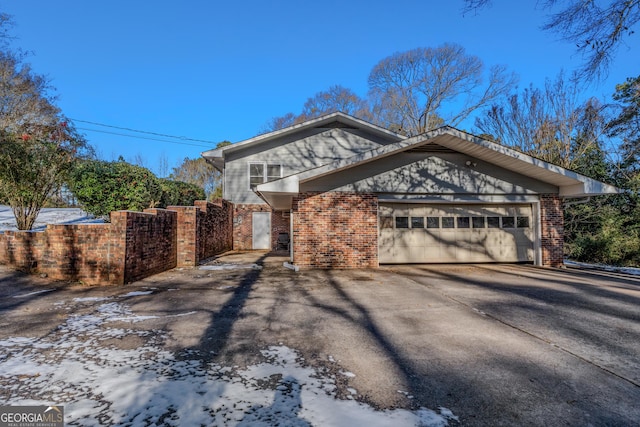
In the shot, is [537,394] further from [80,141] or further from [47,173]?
[80,141]

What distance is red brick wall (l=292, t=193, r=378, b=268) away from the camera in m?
9.04

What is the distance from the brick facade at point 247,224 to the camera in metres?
15.5

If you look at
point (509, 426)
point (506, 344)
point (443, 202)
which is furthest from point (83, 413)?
point (443, 202)

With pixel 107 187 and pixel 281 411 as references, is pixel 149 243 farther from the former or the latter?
pixel 281 411

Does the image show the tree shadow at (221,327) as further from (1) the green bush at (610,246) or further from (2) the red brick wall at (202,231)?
(1) the green bush at (610,246)

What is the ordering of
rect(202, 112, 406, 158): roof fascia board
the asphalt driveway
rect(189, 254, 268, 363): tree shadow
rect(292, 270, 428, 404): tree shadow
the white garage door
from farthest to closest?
rect(202, 112, 406, 158): roof fascia board, the white garage door, rect(189, 254, 268, 363): tree shadow, rect(292, 270, 428, 404): tree shadow, the asphalt driveway

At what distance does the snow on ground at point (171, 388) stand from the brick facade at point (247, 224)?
12.0 m

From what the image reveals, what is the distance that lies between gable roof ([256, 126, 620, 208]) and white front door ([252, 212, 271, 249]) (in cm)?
702

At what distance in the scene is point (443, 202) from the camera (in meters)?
9.70

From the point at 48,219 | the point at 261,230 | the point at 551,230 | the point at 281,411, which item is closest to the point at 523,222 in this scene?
the point at 551,230

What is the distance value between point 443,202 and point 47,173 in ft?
40.6

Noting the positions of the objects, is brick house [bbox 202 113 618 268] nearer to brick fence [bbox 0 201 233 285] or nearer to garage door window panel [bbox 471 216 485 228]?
garage door window panel [bbox 471 216 485 228]

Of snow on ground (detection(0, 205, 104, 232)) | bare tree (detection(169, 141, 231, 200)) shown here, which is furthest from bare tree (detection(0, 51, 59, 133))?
bare tree (detection(169, 141, 231, 200))

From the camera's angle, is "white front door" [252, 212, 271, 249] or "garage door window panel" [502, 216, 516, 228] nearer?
"garage door window panel" [502, 216, 516, 228]
